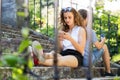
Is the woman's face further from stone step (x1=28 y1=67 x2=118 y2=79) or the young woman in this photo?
stone step (x1=28 y1=67 x2=118 y2=79)

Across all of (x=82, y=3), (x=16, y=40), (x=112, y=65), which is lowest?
(x=112, y=65)

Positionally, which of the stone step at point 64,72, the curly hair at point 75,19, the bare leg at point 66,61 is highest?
the curly hair at point 75,19

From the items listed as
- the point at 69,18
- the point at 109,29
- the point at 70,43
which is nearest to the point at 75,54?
the point at 70,43

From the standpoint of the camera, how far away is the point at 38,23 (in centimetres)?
787

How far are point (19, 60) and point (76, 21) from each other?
3.56 m

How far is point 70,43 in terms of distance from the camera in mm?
4754

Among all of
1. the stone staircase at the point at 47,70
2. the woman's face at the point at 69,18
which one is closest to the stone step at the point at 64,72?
the stone staircase at the point at 47,70

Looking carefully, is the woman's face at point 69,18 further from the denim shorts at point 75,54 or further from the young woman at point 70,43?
the denim shorts at point 75,54

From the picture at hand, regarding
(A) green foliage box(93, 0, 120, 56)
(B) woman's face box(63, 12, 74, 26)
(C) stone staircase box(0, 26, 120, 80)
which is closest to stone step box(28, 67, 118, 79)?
(C) stone staircase box(0, 26, 120, 80)

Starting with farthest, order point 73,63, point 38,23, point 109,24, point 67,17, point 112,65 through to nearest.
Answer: point 38,23 → point 109,24 → point 112,65 → point 67,17 → point 73,63

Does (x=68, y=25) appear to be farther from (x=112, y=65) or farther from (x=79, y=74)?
(x=112, y=65)

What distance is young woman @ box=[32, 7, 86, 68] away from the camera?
14.1 ft

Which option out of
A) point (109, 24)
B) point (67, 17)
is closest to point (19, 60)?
point (67, 17)

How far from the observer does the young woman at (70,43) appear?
4.31 meters
